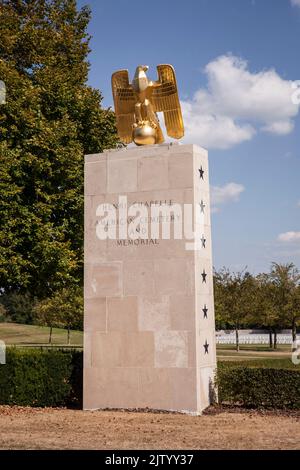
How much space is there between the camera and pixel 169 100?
14562 millimetres

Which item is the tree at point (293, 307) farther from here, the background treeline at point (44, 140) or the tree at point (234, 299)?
the background treeline at point (44, 140)

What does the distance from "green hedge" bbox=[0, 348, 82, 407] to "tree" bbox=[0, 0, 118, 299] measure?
5249 millimetres

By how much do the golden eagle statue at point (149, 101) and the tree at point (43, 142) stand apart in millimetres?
6324

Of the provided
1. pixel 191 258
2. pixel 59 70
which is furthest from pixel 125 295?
pixel 59 70

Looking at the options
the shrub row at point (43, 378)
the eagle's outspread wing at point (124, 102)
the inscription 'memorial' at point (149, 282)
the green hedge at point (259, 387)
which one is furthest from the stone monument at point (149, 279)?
the shrub row at point (43, 378)

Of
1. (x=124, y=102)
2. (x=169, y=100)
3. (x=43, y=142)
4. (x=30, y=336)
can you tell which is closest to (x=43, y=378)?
(x=124, y=102)

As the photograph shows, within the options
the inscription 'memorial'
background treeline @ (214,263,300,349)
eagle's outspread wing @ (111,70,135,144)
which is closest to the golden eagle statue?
eagle's outspread wing @ (111,70,135,144)

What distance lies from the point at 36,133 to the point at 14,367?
32.0 ft

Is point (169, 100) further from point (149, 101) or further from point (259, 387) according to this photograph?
point (259, 387)

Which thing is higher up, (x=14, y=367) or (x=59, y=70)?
(x=59, y=70)

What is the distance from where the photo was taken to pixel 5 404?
48.2 ft

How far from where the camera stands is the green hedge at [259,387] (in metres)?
13.0

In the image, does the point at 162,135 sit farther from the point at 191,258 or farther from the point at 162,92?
the point at 191,258

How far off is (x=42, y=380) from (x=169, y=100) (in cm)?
827
